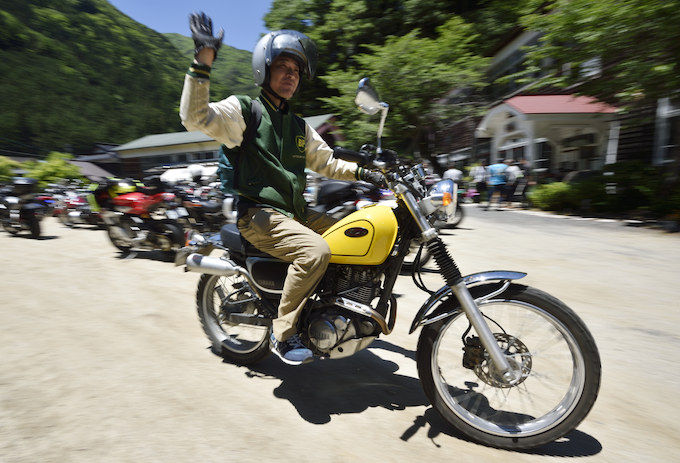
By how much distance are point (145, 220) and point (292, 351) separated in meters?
5.46

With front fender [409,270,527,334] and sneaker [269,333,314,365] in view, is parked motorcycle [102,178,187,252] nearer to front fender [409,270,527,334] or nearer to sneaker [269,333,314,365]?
sneaker [269,333,314,365]

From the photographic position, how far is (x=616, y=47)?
9.99 m

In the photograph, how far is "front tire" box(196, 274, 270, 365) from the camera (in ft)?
9.83

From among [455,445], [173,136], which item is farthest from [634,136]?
[173,136]

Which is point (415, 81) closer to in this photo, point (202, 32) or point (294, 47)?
point (294, 47)

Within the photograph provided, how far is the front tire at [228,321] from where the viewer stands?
2996 mm

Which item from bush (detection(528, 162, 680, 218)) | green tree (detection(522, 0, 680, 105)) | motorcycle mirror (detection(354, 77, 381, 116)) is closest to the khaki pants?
motorcycle mirror (detection(354, 77, 381, 116))

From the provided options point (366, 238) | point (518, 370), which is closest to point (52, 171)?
point (366, 238)

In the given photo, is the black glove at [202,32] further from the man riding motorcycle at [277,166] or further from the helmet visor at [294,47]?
the helmet visor at [294,47]

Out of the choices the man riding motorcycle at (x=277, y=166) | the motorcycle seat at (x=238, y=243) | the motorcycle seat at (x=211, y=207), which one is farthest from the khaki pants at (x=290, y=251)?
the motorcycle seat at (x=211, y=207)

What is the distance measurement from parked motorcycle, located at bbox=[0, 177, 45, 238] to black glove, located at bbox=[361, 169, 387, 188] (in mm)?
9141

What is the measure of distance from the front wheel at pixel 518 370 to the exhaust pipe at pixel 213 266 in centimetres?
134

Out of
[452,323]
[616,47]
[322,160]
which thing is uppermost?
[616,47]

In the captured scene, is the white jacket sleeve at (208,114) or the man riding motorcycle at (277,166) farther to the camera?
the man riding motorcycle at (277,166)
